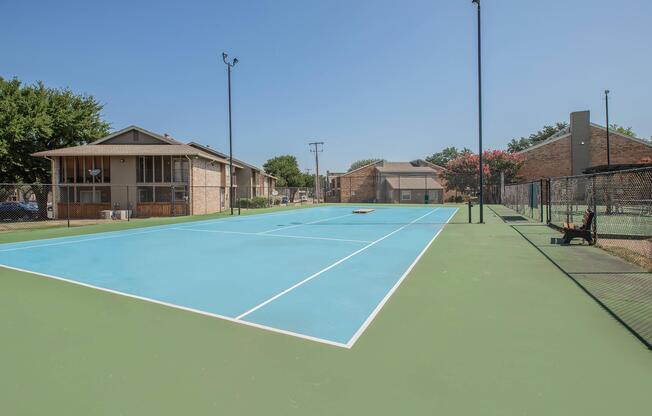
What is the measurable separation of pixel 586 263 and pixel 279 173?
263 ft

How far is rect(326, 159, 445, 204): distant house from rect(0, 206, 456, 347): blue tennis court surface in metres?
46.2

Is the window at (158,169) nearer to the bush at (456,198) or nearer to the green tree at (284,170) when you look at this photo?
the bush at (456,198)

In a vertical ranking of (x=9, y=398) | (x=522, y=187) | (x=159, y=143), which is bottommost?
(x=9, y=398)

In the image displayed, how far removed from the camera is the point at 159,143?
35406 millimetres

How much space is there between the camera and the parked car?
29016mm

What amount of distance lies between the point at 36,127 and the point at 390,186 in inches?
1813

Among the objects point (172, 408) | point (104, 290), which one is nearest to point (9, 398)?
point (172, 408)

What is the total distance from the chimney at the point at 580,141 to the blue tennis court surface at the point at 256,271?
4003 centimetres

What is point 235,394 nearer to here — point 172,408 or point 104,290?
point 172,408

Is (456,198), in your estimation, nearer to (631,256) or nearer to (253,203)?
(253,203)

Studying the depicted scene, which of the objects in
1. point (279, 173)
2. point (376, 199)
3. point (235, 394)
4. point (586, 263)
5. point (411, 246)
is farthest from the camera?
point (279, 173)

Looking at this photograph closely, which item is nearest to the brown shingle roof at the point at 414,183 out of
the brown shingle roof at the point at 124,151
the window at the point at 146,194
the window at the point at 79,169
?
the brown shingle roof at the point at 124,151

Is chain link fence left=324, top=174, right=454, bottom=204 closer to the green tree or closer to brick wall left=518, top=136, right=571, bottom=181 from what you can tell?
brick wall left=518, top=136, right=571, bottom=181

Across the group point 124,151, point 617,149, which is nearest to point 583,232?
point 124,151
